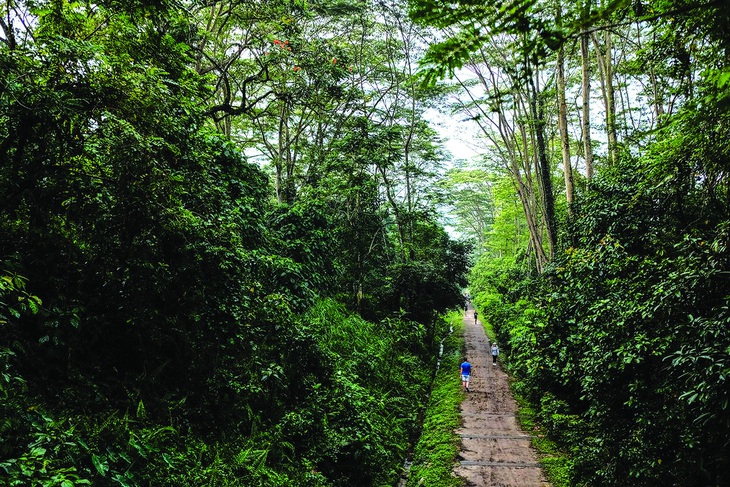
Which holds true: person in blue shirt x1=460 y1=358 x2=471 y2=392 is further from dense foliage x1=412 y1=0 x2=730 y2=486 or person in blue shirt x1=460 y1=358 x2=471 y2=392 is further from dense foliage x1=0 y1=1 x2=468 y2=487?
dense foliage x1=0 y1=1 x2=468 y2=487

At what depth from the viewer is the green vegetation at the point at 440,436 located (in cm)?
826

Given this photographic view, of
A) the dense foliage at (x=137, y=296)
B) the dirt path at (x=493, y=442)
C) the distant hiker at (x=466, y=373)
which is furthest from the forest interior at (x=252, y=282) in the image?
the distant hiker at (x=466, y=373)

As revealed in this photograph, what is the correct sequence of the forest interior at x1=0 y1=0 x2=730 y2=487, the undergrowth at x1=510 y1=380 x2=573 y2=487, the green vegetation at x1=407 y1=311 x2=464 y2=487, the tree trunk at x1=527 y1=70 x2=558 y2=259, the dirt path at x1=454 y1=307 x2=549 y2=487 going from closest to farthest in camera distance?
the forest interior at x1=0 y1=0 x2=730 y2=487
the undergrowth at x1=510 y1=380 x2=573 y2=487
the dirt path at x1=454 y1=307 x2=549 y2=487
the green vegetation at x1=407 y1=311 x2=464 y2=487
the tree trunk at x1=527 y1=70 x2=558 y2=259

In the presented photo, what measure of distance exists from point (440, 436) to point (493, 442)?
4.22 ft

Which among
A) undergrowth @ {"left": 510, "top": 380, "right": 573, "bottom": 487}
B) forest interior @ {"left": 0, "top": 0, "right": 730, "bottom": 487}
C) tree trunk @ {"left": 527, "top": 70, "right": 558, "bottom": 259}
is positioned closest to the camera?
forest interior @ {"left": 0, "top": 0, "right": 730, "bottom": 487}

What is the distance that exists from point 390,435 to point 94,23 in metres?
9.43

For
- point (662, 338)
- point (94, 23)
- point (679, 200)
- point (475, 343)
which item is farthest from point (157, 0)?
point (475, 343)

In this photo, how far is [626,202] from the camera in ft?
24.7

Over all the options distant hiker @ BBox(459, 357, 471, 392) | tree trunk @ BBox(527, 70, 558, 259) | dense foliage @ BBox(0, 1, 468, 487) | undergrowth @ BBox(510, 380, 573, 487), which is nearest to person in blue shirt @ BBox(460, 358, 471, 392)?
distant hiker @ BBox(459, 357, 471, 392)

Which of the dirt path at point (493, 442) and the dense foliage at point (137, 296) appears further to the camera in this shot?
the dirt path at point (493, 442)

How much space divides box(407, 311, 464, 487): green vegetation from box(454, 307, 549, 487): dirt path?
247 mm

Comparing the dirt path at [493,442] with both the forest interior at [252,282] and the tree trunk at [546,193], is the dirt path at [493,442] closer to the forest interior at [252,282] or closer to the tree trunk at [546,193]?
the forest interior at [252,282]

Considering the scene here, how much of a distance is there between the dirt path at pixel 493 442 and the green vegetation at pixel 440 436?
247 millimetres

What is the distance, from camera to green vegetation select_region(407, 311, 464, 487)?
27.1 ft
